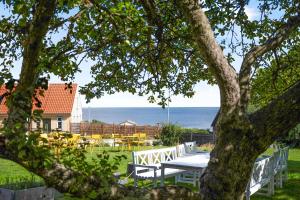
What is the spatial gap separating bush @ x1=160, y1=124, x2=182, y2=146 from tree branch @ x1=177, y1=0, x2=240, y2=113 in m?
25.8

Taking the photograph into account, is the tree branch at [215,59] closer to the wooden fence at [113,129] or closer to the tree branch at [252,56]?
the tree branch at [252,56]

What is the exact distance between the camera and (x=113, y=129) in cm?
3616

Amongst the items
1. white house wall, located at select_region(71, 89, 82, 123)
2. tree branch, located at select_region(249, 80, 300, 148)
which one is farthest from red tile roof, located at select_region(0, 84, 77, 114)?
tree branch, located at select_region(249, 80, 300, 148)

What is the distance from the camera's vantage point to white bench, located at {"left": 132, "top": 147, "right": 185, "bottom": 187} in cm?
947

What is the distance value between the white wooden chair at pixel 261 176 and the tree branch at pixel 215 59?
4995mm

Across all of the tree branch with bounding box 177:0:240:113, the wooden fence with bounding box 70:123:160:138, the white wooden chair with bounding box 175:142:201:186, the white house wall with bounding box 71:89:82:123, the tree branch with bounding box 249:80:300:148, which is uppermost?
the white house wall with bounding box 71:89:82:123

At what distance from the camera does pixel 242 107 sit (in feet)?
11.5

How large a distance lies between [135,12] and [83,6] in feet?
3.11

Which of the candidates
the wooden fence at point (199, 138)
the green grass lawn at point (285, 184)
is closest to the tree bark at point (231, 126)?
the green grass lawn at point (285, 184)

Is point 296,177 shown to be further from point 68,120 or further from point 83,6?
point 68,120

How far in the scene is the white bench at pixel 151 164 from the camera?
9.47 m

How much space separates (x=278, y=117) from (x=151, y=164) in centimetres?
744

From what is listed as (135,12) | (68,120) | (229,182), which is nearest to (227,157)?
(229,182)

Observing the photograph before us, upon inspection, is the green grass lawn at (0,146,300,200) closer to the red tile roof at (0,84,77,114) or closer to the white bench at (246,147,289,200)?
the white bench at (246,147,289,200)
